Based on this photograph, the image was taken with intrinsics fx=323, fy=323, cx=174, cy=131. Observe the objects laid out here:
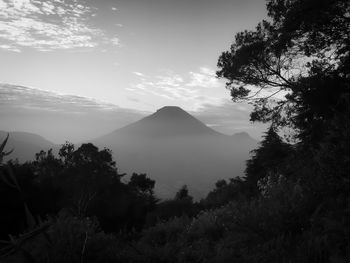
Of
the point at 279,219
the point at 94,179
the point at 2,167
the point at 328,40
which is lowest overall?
the point at 94,179

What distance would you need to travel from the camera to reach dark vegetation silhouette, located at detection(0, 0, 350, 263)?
4.72 m

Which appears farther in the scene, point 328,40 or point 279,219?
point 328,40

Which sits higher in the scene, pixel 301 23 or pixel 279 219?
pixel 301 23

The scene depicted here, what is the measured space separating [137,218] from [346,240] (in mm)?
32286

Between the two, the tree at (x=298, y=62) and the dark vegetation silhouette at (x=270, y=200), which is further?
the tree at (x=298, y=62)

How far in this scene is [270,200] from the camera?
7.09 m

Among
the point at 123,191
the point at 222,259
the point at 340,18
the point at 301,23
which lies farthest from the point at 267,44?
the point at 123,191

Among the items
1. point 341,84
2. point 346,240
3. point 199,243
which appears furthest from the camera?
point 341,84

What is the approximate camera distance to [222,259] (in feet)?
17.8

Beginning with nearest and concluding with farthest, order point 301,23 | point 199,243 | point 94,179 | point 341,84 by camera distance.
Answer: point 199,243 < point 341,84 < point 301,23 < point 94,179

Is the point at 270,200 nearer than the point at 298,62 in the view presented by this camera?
Yes

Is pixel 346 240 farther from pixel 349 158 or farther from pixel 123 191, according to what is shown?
pixel 123 191

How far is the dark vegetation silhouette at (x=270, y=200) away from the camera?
4.72 m

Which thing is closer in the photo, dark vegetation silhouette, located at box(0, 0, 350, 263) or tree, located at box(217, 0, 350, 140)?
dark vegetation silhouette, located at box(0, 0, 350, 263)
